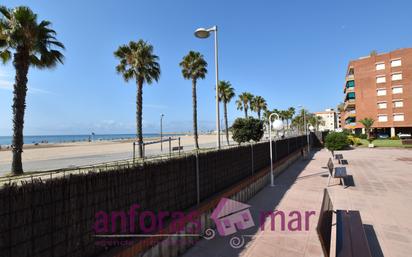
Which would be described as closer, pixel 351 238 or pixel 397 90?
pixel 351 238

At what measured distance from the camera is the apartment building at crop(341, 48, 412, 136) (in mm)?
50594

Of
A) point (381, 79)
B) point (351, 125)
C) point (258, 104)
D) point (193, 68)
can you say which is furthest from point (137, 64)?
point (351, 125)

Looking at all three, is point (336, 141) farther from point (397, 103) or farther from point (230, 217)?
point (397, 103)

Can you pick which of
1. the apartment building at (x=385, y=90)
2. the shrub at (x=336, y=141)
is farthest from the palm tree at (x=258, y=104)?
the shrub at (x=336, y=141)

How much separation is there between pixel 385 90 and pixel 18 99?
61286 millimetres

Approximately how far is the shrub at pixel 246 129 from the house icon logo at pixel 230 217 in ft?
59.1

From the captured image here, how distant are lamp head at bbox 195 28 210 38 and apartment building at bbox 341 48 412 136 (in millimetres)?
56153

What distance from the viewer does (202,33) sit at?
964 centimetres

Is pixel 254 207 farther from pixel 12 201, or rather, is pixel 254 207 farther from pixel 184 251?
pixel 12 201

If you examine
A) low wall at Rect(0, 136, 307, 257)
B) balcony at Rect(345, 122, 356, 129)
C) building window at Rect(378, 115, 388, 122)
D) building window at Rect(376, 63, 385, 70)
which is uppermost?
building window at Rect(376, 63, 385, 70)

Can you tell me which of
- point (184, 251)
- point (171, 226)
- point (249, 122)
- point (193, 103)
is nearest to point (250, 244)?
point (184, 251)

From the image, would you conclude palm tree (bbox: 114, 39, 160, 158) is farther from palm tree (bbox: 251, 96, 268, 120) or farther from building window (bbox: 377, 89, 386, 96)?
building window (bbox: 377, 89, 386, 96)

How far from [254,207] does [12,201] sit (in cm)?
699

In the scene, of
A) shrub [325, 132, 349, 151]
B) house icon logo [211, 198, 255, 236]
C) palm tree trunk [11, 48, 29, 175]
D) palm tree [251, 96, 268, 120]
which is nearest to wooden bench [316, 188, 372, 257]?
house icon logo [211, 198, 255, 236]
